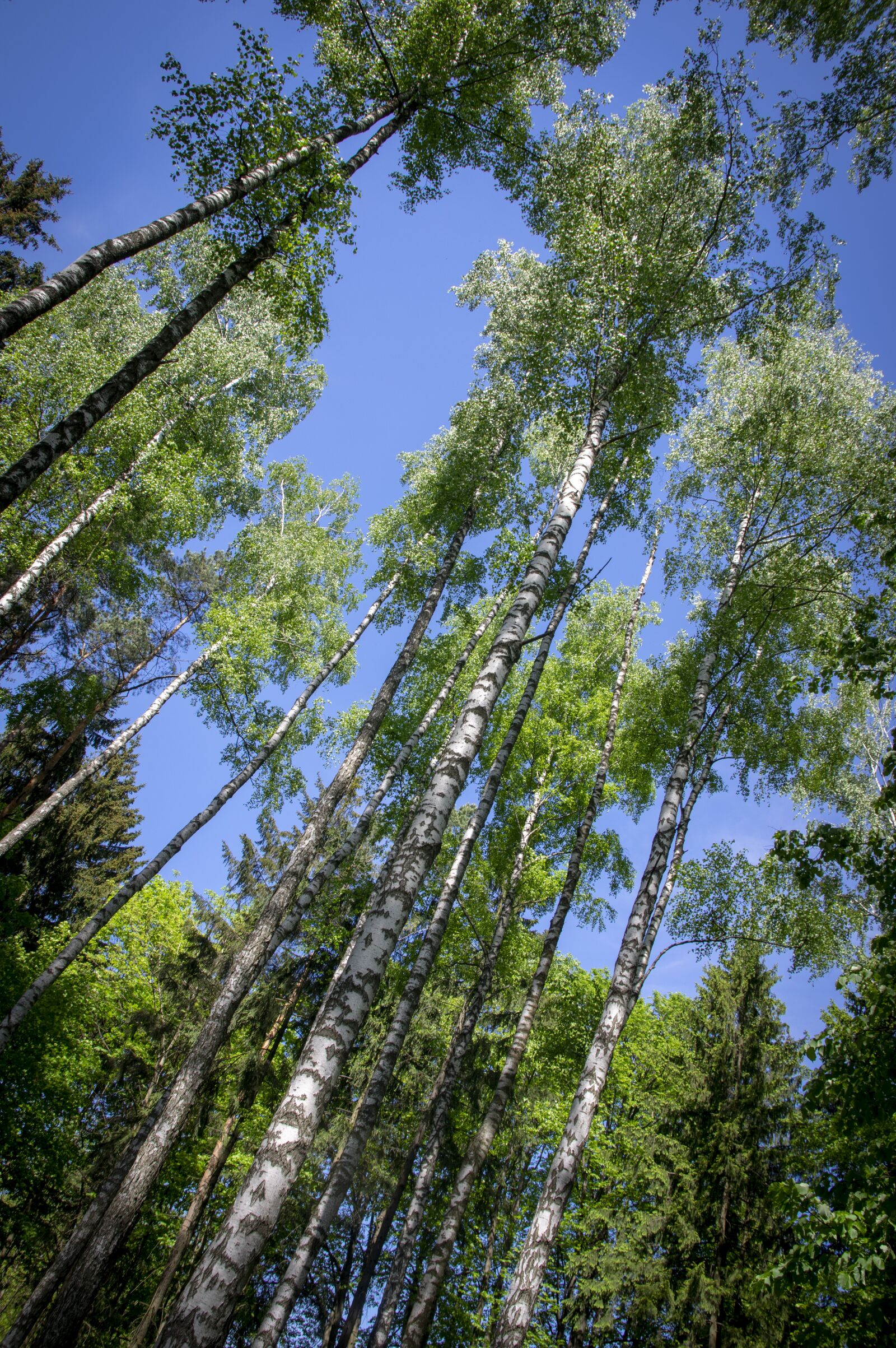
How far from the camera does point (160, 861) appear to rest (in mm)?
10203

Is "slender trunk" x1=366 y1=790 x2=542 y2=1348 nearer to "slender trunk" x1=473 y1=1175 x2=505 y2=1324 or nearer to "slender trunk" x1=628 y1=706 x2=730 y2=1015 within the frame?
"slender trunk" x1=628 y1=706 x2=730 y2=1015

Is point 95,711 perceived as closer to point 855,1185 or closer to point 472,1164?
point 472,1164

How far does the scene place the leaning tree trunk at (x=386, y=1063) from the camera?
6.83 meters

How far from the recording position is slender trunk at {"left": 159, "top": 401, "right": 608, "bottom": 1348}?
10.4 feet

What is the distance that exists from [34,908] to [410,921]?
11213 mm

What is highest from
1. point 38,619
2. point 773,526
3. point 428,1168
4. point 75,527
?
point 773,526

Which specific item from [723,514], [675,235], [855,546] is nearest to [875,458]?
[855,546]

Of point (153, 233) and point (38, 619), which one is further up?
point (38, 619)

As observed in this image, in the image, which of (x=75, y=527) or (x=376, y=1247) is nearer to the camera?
(x=75, y=527)

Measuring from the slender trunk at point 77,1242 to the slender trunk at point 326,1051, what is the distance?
9893 mm

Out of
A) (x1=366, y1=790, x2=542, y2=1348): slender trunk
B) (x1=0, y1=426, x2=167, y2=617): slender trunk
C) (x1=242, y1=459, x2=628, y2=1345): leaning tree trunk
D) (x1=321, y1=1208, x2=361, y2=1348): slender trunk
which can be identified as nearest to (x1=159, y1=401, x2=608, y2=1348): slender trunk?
(x1=242, y1=459, x2=628, y2=1345): leaning tree trunk

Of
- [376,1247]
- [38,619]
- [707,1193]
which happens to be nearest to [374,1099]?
[707,1193]

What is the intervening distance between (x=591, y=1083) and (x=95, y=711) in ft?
45.4

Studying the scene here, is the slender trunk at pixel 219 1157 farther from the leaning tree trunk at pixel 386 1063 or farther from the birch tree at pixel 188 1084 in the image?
the leaning tree trunk at pixel 386 1063
